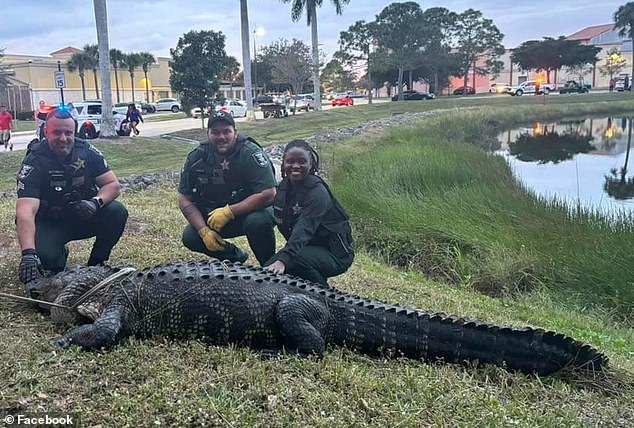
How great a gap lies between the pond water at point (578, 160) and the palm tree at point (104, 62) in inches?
464

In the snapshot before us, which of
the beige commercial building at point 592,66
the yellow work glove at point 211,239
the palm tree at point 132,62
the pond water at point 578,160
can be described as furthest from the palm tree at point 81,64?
the yellow work glove at point 211,239

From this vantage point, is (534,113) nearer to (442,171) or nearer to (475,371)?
(442,171)

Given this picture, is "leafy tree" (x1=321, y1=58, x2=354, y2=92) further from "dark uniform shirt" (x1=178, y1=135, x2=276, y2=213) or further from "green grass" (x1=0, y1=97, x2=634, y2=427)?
"dark uniform shirt" (x1=178, y1=135, x2=276, y2=213)

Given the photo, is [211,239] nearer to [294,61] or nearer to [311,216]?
[311,216]

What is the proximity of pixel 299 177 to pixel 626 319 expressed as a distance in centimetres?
389

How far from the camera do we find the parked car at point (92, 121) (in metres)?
19.4

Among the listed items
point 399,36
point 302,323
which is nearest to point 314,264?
point 302,323

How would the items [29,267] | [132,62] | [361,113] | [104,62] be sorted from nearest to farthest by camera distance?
[29,267]
[104,62]
[361,113]
[132,62]

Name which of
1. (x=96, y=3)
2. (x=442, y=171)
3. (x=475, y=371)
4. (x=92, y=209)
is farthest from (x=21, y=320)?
(x=96, y=3)

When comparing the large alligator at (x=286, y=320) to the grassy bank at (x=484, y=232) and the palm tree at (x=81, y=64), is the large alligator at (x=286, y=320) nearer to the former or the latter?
the grassy bank at (x=484, y=232)

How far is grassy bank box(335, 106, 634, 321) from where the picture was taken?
21.6 feet

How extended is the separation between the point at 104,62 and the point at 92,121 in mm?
4422

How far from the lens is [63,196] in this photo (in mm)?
4449

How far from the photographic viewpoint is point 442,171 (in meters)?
10.8
